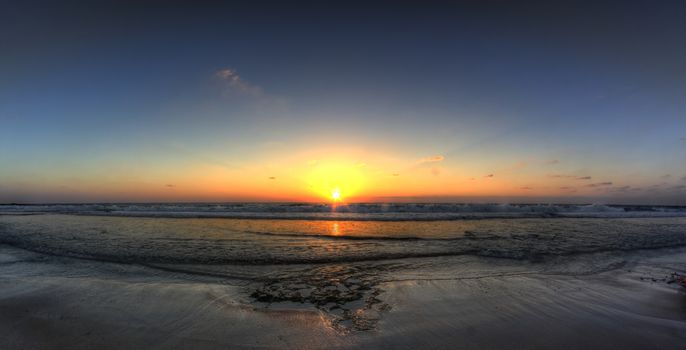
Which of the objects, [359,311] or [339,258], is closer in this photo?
[359,311]

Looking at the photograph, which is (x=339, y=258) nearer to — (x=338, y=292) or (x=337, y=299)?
(x=338, y=292)

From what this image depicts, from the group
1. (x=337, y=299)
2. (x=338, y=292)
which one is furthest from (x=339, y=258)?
(x=337, y=299)

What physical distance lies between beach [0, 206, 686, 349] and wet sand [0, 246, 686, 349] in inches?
1.1

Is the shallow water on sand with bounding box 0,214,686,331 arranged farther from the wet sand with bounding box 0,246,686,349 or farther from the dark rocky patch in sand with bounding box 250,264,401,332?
the wet sand with bounding box 0,246,686,349

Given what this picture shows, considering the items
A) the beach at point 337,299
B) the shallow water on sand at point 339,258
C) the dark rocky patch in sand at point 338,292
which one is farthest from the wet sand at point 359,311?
the shallow water on sand at point 339,258

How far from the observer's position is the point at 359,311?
525cm

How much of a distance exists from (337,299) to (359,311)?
2.54 feet

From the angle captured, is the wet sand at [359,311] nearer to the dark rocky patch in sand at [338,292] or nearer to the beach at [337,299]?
the beach at [337,299]

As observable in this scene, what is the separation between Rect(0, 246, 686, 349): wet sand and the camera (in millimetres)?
4168

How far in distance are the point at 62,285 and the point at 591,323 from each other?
973 centimetres

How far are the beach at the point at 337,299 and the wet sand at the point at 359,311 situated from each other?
0.03 meters

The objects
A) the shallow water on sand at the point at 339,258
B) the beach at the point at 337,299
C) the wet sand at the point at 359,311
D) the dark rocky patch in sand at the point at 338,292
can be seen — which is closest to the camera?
the wet sand at the point at 359,311

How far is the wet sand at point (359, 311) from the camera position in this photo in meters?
4.17

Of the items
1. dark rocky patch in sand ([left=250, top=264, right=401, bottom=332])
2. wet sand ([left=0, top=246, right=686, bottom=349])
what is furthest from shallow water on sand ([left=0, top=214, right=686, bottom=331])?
wet sand ([left=0, top=246, right=686, bottom=349])
